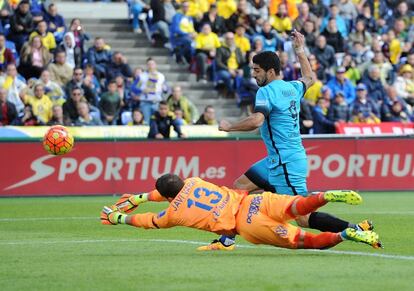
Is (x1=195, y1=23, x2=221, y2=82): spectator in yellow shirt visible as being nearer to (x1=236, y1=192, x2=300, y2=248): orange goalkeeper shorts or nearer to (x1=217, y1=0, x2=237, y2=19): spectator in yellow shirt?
(x1=217, y1=0, x2=237, y2=19): spectator in yellow shirt

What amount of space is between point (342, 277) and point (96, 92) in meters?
17.5

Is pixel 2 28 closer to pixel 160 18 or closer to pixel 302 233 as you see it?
pixel 160 18

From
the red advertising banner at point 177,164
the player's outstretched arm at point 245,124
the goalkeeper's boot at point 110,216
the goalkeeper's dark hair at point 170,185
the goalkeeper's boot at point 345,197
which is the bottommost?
the red advertising banner at point 177,164

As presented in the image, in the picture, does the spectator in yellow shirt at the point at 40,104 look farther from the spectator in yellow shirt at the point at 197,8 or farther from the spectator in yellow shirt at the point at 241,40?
the spectator in yellow shirt at the point at 241,40

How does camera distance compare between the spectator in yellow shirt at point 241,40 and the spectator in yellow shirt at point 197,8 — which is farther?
the spectator in yellow shirt at point 197,8

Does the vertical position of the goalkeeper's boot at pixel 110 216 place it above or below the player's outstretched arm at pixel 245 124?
below

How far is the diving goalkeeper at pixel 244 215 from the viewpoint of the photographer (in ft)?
36.0

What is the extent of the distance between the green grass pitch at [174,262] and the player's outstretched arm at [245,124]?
1.24 m

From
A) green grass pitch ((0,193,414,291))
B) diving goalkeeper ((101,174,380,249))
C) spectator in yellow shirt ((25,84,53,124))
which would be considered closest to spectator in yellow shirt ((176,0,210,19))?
spectator in yellow shirt ((25,84,53,124))

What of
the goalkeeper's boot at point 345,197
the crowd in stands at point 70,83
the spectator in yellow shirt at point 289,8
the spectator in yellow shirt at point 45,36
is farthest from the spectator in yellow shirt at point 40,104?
the goalkeeper's boot at point 345,197

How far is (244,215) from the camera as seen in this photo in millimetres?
11211

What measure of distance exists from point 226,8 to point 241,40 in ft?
3.37

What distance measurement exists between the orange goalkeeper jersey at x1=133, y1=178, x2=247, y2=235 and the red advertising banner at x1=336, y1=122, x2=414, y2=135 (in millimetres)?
16244

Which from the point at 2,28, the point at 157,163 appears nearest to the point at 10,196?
the point at 157,163
